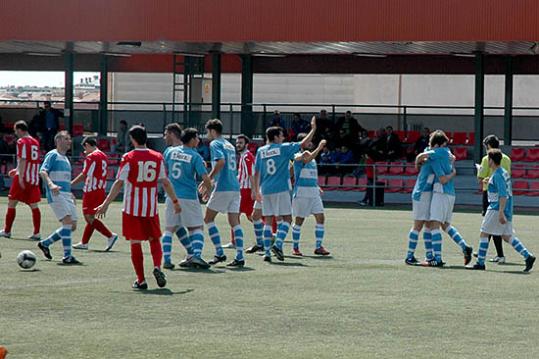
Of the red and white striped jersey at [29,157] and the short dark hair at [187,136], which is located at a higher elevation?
the short dark hair at [187,136]

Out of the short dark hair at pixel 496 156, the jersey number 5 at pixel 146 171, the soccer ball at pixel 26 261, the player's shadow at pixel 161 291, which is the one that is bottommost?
the player's shadow at pixel 161 291

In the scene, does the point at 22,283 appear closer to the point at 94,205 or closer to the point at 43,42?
the point at 94,205

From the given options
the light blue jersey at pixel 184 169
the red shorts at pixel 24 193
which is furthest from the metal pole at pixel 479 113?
the light blue jersey at pixel 184 169

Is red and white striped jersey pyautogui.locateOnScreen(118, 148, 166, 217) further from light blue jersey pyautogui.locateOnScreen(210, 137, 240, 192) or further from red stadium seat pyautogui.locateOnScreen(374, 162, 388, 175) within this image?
red stadium seat pyautogui.locateOnScreen(374, 162, 388, 175)

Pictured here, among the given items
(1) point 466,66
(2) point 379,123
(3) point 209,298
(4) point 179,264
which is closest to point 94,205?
(4) point 179,264

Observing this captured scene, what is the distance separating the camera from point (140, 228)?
1459 cm

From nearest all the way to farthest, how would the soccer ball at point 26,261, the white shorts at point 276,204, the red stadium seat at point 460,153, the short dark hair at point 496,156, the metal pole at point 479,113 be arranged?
1. the soccer ball at point 26,261
2. the short dark hair at point 496,156
3. the white shorts at point 276,204
4. the metal pole at point 479,113
5. the red stadium seat at point 460,153

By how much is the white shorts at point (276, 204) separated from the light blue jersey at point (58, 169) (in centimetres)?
301

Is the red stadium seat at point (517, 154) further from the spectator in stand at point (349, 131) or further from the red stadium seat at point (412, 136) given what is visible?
the spectator in stand at point (349, 131)

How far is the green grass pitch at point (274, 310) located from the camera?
10.8 meters

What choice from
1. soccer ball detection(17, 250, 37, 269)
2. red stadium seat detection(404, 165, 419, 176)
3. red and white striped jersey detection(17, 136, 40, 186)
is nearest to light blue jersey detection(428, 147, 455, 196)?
soccer ball detection(17, 250, 37, 269)

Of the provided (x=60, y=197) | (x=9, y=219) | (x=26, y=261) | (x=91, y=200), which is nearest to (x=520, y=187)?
(x=9, y=219)

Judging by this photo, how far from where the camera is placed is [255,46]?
3856 cm

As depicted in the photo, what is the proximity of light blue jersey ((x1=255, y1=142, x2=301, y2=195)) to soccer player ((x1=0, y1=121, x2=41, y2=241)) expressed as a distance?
5090mm
